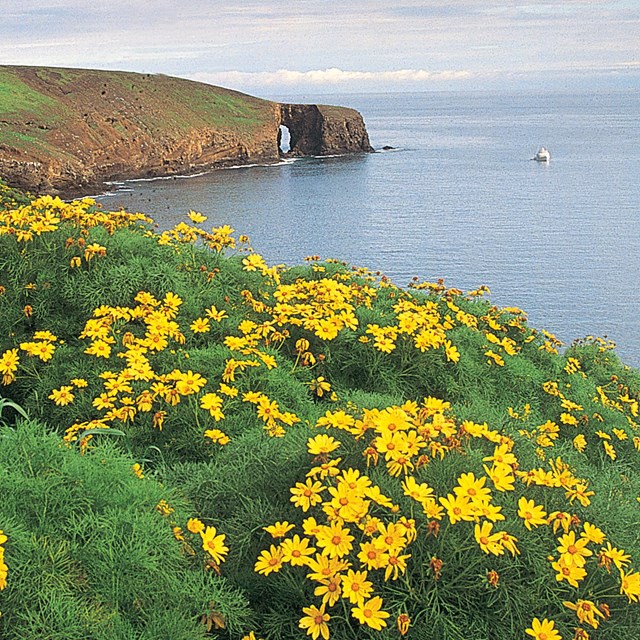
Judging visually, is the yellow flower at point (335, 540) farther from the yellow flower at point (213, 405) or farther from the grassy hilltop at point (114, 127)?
the grassy hilltop at point (114, 127)

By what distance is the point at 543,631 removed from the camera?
10.0 ft

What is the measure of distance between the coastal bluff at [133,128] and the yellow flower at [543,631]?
60661 millimetres

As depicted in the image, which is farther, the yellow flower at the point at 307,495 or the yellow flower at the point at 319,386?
the yellow flower at the point at 319,386

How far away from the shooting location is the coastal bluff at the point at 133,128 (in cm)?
6531

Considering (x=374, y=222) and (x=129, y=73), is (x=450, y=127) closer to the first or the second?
(x=129, y=73)

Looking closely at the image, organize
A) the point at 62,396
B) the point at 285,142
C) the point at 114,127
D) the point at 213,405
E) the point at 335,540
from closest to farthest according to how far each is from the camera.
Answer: the point at 335,540 < the point at 213,405 < the point at 62,396 < the point at 114,127 < the point at 285,142

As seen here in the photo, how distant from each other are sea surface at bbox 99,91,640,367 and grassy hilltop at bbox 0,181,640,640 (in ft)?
74.3

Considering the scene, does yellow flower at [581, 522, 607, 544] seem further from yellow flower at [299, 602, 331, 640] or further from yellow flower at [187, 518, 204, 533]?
yellow flower at [187, 518, 204, 533]

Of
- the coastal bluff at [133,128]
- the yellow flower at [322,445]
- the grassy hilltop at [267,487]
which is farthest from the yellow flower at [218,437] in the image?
the coastal bluff at [133,128]

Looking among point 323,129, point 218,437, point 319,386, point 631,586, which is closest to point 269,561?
point 631,586

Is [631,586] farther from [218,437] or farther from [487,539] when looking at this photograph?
[218,437]

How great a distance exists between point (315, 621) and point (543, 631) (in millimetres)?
862

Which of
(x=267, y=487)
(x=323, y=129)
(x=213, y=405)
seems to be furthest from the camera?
(x=323, y=129)

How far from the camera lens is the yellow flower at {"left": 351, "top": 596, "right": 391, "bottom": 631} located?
117 inches
